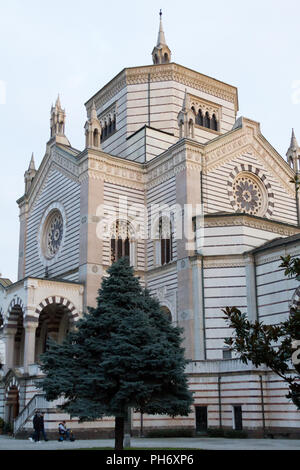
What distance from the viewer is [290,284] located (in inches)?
A: 1102

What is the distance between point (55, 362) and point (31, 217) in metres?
24.8

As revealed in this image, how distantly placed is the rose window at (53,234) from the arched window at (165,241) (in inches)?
262

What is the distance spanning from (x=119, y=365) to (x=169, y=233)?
1776 cm

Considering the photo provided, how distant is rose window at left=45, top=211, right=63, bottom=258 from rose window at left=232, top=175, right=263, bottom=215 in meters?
11.1

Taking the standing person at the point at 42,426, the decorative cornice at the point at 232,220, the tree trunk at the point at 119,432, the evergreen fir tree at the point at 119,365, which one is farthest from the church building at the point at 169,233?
the tree trunk at the point at 119,432

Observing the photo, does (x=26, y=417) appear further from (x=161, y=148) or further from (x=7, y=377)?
(x=161, y=148)

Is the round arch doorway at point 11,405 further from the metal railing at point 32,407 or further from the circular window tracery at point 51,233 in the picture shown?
the circular window tracery at point 51,233

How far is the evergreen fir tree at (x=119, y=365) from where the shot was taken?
54.0 feet

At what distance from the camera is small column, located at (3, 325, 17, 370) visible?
32375 millimetres

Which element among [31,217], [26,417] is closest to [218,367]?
[26,417]

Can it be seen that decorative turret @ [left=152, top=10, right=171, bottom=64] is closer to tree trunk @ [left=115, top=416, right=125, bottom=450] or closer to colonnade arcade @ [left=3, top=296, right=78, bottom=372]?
colonnade arcade @ [left=3, top=296, right=78, bottom=372]

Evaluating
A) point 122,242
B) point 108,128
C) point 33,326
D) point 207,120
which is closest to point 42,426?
point 33,326

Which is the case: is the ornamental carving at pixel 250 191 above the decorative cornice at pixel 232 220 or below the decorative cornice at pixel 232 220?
above

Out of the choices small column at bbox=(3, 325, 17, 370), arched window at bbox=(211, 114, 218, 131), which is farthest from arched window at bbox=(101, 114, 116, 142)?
small column at bbox=(3, 325, 17, 370)
